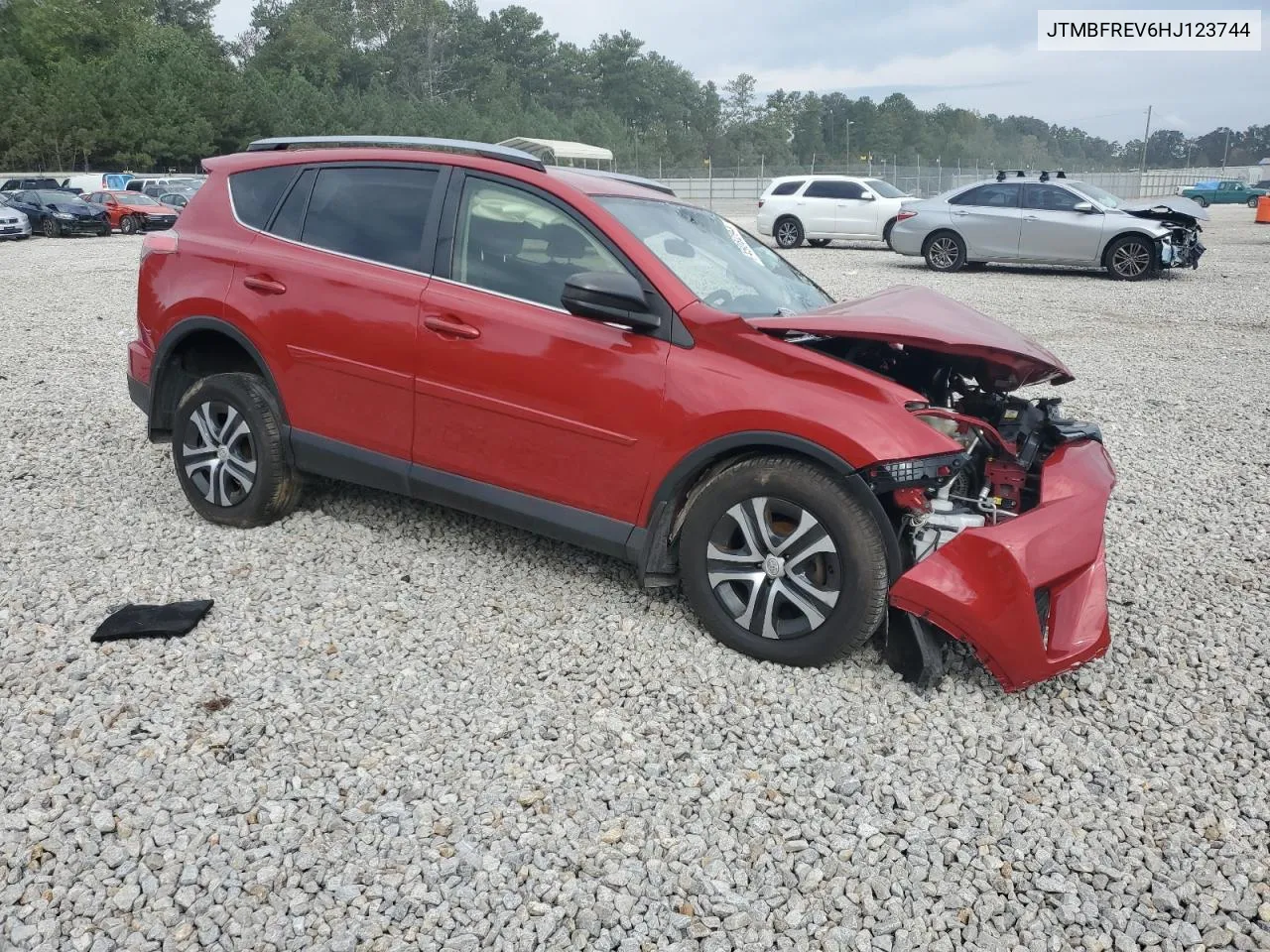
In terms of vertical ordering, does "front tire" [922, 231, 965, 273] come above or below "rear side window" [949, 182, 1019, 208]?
below

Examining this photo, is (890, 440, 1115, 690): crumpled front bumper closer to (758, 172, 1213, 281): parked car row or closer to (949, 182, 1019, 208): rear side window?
(758, 172, 1213, 281): parked car row

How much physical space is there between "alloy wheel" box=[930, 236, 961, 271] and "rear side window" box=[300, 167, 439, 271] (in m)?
14.7

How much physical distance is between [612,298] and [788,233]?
65.3 ft

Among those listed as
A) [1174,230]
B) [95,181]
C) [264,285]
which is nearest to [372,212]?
[264,285]

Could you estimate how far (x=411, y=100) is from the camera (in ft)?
292

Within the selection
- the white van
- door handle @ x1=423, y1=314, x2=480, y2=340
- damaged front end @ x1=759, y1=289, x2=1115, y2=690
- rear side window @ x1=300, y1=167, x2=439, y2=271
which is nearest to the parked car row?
damaged front end @ x1=759, y1=289, x2=1115, y2=690

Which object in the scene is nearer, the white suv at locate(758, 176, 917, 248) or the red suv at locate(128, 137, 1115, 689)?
the red suv at locate(128, 137, 1115, 689)

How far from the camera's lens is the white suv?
22.1 meters

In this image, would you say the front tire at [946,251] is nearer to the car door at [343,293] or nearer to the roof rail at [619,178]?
the roof rail at [619,178]

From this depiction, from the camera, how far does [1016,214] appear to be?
1673cm

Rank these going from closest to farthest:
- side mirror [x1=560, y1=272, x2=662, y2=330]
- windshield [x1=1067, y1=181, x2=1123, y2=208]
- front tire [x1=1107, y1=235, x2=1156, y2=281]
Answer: side mirror [x1=560, y1=272, x2=662, y2=330], front tire [x1=1107, y1=235, x2=1156, y2=281], windshield [x1=1067, y1=181, x2=1123, y2=208]

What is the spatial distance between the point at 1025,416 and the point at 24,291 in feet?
49.3

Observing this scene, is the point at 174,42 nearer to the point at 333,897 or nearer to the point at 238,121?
the point at 238,121

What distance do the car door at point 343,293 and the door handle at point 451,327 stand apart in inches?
3.1
